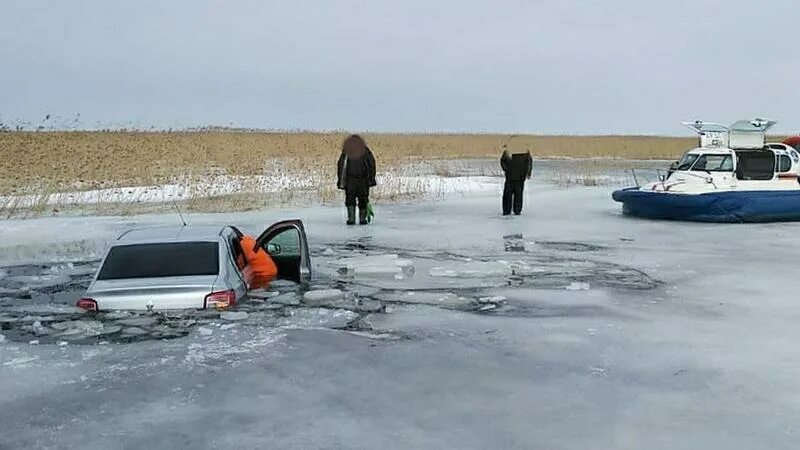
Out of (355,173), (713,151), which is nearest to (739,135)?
(713,151)

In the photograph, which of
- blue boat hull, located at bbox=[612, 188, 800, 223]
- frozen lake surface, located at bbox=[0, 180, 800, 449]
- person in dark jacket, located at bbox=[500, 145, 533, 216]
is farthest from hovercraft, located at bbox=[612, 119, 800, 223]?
frozen lake surface, located at bbox=[0, 180, 800, 449]

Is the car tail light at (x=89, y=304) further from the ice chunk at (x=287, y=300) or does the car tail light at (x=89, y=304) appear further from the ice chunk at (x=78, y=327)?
the ice chunk at (x=287, y=300)

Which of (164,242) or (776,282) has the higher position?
(164,242)

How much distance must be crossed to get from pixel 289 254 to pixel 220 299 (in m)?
3.17

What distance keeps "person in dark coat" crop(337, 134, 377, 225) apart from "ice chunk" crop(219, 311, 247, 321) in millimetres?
9699

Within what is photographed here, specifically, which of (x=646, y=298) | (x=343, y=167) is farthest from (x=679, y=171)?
(x=646, y=298)

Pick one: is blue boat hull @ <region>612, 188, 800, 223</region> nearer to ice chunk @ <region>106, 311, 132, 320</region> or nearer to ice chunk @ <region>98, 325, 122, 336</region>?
ice chunk @ <region>106, 311, 132, 320</region>

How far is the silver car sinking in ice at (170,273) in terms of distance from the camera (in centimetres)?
831

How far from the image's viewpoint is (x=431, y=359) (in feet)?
24.1

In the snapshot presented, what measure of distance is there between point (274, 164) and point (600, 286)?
84.1 ft

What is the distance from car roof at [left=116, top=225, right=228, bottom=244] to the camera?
9.25 meters

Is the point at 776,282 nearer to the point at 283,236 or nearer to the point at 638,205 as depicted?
the point at 283,236

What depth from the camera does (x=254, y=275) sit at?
414 inches

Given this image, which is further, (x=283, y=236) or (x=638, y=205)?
(x=638, y=205)
